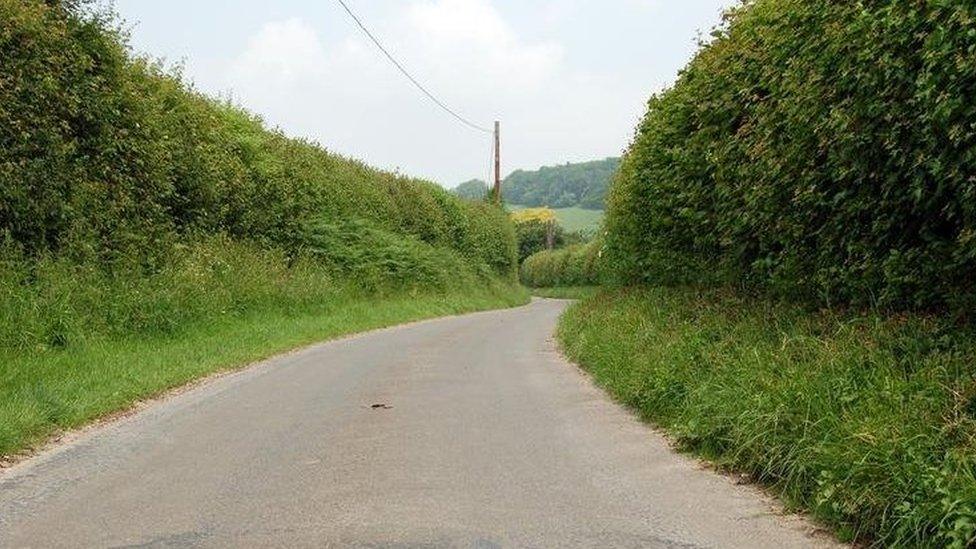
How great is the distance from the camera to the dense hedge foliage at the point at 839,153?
5.29 metres

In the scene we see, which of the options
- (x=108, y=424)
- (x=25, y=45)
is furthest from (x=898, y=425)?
(x=25, y=45)

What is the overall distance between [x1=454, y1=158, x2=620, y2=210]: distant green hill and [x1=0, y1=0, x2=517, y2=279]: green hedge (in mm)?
106806

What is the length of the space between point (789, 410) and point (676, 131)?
6.58 m

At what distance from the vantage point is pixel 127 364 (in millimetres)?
11000

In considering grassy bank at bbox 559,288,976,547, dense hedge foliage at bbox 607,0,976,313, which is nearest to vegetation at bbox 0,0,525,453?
grassy bank at bbox 559,288,976,547

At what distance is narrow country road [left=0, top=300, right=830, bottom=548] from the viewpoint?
4.80 meters

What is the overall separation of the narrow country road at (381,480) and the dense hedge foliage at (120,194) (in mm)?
3985

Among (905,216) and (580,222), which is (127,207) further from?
(580,222)

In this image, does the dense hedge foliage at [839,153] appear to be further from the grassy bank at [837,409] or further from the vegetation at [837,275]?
the grassy bank at [837,409]

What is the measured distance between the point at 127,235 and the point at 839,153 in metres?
12.6

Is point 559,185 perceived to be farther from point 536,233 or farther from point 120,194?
point 120,194

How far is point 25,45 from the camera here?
1296 cm

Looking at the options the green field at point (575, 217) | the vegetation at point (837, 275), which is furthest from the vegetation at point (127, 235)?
the green field at point (575, 217)

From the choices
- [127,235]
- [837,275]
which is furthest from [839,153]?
[127,235]
